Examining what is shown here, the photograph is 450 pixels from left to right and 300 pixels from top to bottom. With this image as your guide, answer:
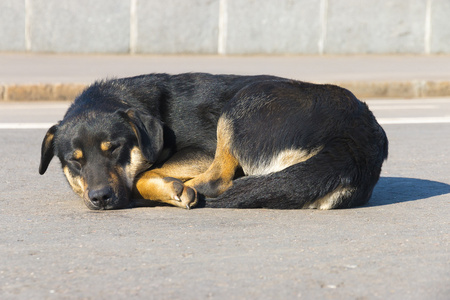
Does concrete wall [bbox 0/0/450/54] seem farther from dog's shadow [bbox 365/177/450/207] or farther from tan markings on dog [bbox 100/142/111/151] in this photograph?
tan markings on dog [bbox 100/142/111/151]

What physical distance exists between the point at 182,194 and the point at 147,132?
1.79 ft

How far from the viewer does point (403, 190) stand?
5.90 metres

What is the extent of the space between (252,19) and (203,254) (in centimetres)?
1421

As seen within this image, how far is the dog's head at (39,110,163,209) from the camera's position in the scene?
196 inches

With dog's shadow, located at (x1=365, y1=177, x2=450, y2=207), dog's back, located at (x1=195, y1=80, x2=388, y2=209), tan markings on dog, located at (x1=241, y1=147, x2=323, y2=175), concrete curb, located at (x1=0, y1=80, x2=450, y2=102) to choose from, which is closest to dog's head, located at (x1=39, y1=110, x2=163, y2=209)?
dog's back, located at (x1=195, y1=80, x2=388, y2=209)

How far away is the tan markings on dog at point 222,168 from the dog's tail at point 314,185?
136mm

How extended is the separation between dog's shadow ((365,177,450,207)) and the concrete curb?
7.10 metres

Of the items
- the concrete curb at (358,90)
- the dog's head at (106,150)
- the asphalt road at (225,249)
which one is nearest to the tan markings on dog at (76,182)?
the dog's head at (106,150)

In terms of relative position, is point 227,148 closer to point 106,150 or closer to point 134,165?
point 134,165

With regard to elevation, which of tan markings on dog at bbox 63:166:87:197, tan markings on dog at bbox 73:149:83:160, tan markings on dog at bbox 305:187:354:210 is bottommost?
tan markings on dog at bbox 63:166:87:197

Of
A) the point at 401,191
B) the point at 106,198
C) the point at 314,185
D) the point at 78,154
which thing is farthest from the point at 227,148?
the point at 401,191

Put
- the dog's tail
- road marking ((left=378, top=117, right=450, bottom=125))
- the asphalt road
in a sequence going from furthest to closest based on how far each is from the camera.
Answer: road marking ((left=378, top=117, right=450, bottom=125)), the dog's tail, the asphalt road

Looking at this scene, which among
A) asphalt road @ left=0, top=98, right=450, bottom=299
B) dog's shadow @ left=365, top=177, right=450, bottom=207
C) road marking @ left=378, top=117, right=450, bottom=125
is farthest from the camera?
road marking @ left=378, top=117, right=450, bottom=125

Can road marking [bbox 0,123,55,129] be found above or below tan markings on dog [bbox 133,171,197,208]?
below
